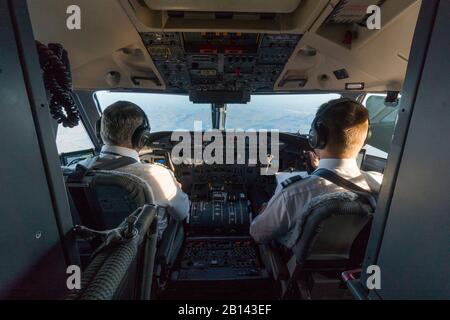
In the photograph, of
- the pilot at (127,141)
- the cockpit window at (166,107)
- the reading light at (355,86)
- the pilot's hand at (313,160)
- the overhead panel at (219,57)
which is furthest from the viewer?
the cockpit window at (166,107)

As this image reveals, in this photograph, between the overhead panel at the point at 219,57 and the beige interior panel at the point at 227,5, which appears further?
the overhead panel at the point at 219,57

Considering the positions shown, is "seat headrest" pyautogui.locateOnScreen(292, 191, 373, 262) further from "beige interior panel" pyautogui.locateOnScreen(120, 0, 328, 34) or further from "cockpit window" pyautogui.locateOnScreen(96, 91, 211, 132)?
"cockpit window" pyautogui.locateOnScreen(96, 91, 211, 132)

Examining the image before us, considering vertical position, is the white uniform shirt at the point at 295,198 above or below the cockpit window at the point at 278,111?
below

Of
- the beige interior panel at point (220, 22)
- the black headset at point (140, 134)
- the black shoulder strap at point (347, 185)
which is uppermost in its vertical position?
the beige interior panel at point (220, 22)

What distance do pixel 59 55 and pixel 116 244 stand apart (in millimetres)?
638

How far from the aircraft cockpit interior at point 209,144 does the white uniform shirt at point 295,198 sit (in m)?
0.01

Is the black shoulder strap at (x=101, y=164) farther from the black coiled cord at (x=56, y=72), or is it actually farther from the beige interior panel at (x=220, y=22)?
the beige interior panel at (x=220, y=22)

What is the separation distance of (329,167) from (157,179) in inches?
39.5

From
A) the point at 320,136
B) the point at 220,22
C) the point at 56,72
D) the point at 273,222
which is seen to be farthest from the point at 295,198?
the point at 220,22

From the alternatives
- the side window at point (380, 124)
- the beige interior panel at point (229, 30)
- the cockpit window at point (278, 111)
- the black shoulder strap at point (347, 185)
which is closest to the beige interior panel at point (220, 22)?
the beige interior panel at point (229, 30)

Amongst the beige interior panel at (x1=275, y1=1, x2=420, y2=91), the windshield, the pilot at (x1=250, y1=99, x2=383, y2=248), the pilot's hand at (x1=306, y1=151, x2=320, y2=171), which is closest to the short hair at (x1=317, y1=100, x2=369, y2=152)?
the pilot at (x1=250, y1=99, x2=383, y2=248)

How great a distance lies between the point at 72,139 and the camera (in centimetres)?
295

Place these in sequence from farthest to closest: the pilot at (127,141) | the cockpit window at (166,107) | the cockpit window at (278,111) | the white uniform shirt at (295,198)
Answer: the cockpit window at (278,111), the cockpit window at (166,107), the pilot at (127,141), the white uniform shirt at (295,198)

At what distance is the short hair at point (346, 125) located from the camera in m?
1.26
